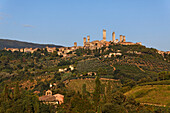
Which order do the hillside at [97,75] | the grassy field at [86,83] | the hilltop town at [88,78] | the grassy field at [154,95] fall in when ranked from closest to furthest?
the hilltop town at [88,78] < the grassy field at [154,95] < the hillside at [97,75] < the grassy field at [86,83]

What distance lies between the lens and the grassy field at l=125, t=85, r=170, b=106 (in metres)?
54.8

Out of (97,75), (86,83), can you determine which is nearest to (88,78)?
(97,75)

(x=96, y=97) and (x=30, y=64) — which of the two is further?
(x=30, y=64)

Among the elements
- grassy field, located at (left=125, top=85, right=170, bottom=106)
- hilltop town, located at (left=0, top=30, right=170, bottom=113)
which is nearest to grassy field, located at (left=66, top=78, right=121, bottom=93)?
hilltop town, located at (left=0, top=30, right=170, bottom=113)

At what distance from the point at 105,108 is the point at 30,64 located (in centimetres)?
8731

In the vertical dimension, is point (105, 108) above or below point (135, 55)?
below

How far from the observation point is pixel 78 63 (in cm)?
11638

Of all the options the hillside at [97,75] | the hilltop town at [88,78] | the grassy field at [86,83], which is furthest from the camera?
the grassy field at [86,83]

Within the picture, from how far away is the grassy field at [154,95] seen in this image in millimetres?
54775

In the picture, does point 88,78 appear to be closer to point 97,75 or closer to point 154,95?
point 97,75

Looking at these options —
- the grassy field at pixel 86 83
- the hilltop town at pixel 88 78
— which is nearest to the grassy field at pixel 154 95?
the hilltop town at pixel 88 78

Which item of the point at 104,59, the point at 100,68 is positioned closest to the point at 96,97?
the point at 100,68

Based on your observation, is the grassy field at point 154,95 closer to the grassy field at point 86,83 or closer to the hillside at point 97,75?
the hillside at point 97,75

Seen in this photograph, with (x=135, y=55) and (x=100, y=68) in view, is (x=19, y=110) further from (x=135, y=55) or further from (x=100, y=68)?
(x=135, y=55)
